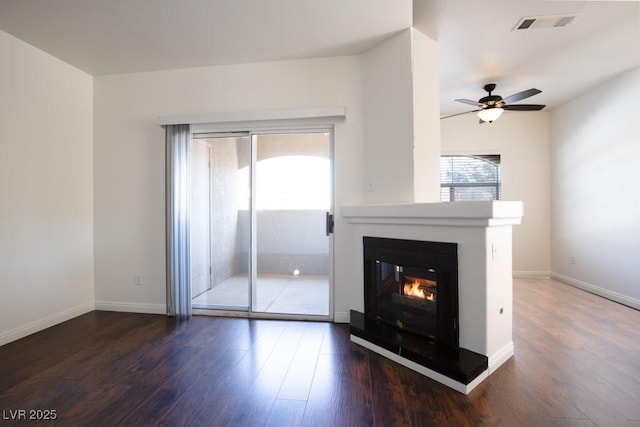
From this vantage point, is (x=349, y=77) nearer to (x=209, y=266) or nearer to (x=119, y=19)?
(x=119, y=19)

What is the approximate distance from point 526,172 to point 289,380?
201 inches

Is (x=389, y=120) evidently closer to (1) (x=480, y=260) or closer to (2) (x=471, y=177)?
(1) (x=480, y=260)

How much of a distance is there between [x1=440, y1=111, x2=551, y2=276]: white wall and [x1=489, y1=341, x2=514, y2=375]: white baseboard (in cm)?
330

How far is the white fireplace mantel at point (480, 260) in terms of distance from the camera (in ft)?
6.49

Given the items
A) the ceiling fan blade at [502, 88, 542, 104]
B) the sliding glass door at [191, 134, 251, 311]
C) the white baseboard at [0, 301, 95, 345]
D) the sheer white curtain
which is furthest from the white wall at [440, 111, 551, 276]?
the white baseboard at [0, 301, 95, 345]

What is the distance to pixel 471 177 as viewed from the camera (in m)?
5.13

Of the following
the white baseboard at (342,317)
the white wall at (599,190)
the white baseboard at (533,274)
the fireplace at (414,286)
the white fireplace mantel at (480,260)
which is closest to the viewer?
the white fireplace mantel at (480,260)

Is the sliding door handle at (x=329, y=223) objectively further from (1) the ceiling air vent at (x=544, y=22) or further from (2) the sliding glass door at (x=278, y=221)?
(1) the ceiling air vent at (x=544, y=22)

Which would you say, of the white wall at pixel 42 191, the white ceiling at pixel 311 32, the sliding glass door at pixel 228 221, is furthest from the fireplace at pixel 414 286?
the white wall at pixel 42 191

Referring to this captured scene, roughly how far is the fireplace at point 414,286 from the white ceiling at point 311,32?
192cm

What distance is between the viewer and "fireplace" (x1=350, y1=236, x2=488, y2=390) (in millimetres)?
1991

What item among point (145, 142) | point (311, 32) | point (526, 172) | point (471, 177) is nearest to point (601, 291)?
point (526, 172)

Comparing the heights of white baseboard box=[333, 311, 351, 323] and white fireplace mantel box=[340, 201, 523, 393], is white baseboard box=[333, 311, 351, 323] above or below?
below

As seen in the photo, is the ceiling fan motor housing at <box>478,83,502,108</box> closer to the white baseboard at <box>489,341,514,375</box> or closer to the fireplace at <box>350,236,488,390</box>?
the fireplace at <box>350,236,488,390</box>
